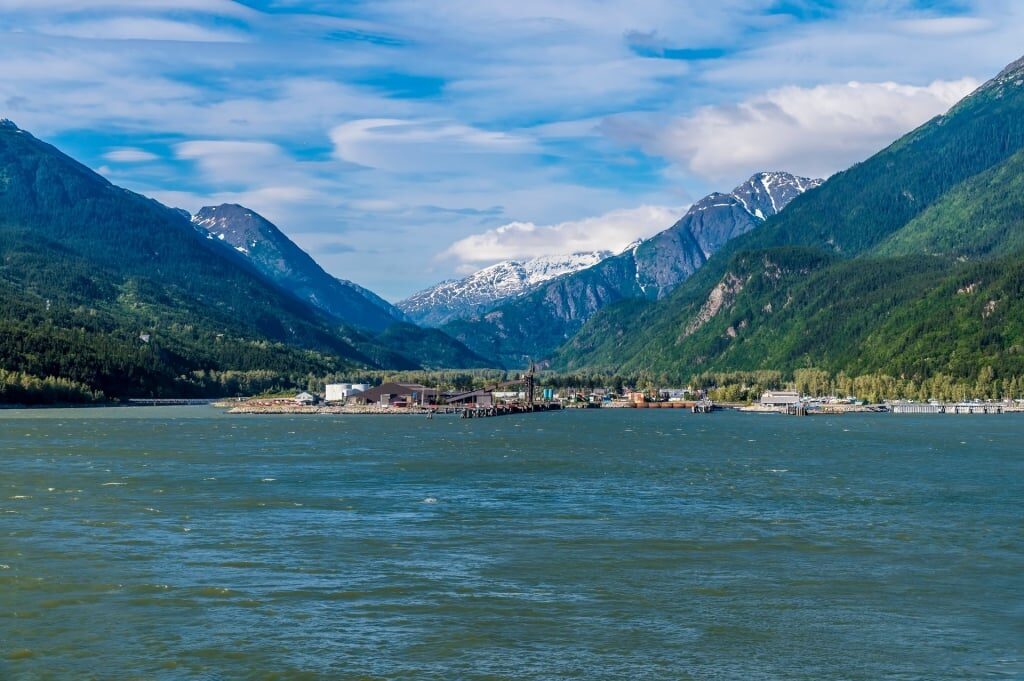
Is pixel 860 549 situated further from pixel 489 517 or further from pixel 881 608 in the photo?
pixel 489 517

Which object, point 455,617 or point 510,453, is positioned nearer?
point 455,617

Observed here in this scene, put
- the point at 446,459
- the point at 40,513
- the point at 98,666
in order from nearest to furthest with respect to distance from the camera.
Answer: the point at 98,666
the point at 40,513
the point at 446,459

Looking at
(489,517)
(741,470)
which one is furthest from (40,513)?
(741,470)

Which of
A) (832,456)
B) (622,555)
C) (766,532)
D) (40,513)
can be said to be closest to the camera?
(622,555)

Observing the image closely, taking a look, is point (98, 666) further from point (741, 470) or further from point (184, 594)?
point (741, 470)

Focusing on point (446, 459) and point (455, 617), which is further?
point (446, 459)

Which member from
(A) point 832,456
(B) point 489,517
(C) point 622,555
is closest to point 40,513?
(B) point 489,517
